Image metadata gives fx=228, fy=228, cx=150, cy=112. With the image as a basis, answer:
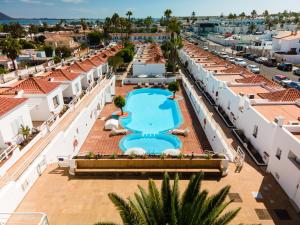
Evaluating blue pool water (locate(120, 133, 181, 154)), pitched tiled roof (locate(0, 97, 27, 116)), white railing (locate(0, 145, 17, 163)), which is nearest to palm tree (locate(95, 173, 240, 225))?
white railing (locate(0, 145, 17, 163))

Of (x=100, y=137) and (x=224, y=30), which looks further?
(x=224, y=30)

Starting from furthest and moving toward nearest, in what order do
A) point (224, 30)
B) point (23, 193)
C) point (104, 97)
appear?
point (224, 30) → point (104, 97) → point (23, 193)

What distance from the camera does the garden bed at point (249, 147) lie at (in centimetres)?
1808

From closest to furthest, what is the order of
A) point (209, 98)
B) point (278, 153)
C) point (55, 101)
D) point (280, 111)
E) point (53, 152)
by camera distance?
point (278, 153), point (53, 152), point (280, 111), point (55, 101), point (209, 98)

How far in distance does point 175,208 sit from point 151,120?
2354cm

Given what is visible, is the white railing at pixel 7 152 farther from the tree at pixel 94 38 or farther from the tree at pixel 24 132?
the tree at pixel 94 38

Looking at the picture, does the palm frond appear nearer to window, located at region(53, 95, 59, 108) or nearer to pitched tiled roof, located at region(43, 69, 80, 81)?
window, located at region(53, 95, 59, 108)

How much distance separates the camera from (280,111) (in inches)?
842

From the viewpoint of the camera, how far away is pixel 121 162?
53.9 ft

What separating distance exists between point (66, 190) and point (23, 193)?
2.44 meters

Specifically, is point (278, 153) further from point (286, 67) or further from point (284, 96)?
point (286, 67)

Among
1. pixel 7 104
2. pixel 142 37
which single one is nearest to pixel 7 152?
pixel 7 104

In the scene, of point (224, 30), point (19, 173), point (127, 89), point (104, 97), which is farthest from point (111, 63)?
point (224, 30)

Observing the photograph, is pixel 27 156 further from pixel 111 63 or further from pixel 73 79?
pixel 111 63
